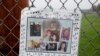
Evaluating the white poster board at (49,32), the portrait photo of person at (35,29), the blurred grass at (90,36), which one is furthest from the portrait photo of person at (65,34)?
the blurred grass at (90,36)

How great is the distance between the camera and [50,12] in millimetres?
1489

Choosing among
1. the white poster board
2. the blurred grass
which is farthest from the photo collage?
the blurred grass

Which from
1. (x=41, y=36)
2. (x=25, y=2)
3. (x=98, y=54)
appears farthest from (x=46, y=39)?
(x=98, y=54)

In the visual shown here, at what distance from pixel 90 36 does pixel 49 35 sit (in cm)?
49

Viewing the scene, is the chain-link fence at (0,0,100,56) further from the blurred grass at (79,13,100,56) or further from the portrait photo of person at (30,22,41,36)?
the portrait photo of person at (30,22,41,36)

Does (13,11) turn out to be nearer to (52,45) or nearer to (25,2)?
(25,2)

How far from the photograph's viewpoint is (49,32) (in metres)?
1.52

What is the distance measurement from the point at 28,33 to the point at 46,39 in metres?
0.09

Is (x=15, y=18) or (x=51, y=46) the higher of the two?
(x=15, y=18)

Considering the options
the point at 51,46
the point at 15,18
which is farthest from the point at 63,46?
the point at 15,18

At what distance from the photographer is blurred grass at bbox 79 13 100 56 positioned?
1824 mm

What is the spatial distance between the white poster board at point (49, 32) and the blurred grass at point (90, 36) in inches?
11.5

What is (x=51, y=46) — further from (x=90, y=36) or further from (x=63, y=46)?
(x=90, y=36)

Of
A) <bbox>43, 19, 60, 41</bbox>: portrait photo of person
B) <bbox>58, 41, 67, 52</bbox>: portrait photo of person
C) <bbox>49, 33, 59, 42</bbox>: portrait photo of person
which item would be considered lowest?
<bbox>58, 41, 67, 52</bbox>: portrait photo of person
